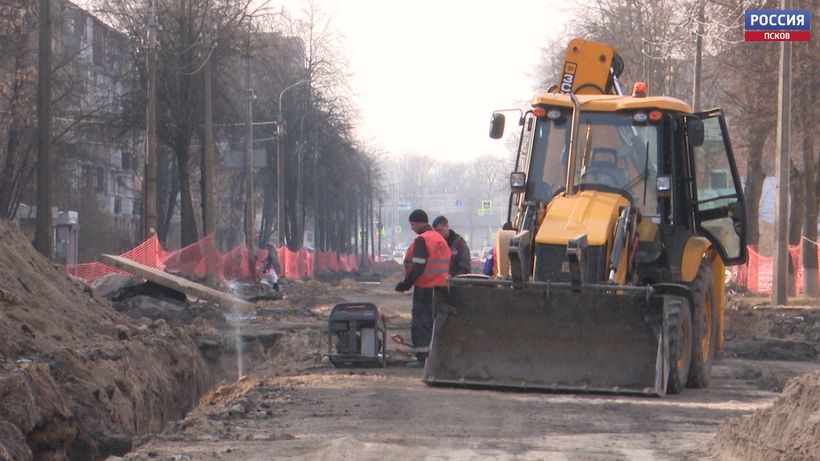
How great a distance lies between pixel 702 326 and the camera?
12977mm

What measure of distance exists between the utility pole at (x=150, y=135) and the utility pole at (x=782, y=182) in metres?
14.0

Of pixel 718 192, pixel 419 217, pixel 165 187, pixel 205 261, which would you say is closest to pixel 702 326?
pixel 718 192

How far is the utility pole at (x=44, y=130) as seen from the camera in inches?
1070

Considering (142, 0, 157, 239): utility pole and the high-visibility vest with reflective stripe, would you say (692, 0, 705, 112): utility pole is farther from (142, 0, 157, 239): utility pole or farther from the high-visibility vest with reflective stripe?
the high-visibility vest with reflective stripe

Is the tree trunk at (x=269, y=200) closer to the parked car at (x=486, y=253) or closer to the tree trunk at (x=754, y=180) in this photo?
the parked car at (x=486, y=253)

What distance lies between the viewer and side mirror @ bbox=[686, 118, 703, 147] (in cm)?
1291

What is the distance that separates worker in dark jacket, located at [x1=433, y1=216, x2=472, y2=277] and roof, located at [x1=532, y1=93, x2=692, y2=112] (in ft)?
11.0

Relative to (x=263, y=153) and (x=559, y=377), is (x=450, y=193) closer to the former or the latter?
(x=263, y=153)

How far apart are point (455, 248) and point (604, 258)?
4.80 meters

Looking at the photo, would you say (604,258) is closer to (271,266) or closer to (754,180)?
(271,266)

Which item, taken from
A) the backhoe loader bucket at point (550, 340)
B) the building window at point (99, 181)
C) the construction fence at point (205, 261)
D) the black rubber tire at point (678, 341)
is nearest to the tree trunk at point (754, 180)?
the construction fence at point (205, 261)

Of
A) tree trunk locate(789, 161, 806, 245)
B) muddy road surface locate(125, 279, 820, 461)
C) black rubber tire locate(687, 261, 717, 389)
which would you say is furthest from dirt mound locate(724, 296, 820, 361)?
tree trunk locate(789, 161, 806, 245)

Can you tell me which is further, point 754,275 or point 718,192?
point 754,275

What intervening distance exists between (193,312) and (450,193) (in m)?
A: 159
